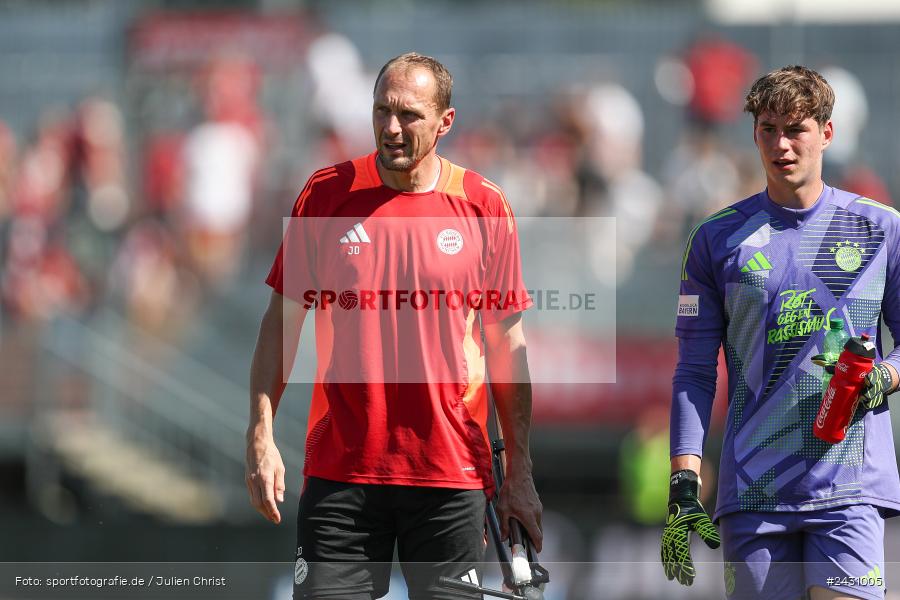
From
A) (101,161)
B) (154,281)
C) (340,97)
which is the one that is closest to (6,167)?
(101,161)

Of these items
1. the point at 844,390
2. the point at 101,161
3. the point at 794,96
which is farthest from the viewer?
the point at 101,161

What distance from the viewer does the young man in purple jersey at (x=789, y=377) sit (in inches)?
176

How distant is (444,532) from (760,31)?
1162 centimetres

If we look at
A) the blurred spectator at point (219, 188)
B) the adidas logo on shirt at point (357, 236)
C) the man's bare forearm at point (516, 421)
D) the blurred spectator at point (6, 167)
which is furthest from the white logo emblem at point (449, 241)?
the blurred spectator at point (6, 167)

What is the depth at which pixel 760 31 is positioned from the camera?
1508cm

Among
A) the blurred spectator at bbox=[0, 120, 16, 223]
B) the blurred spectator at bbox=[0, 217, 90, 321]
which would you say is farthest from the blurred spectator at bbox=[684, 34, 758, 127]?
Result: the blurred spectator at bbox=[0, 120, 16, 223]

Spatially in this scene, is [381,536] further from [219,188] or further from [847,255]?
[219,188]

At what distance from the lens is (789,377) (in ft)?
14.9

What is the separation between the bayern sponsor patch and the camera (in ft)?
15.3

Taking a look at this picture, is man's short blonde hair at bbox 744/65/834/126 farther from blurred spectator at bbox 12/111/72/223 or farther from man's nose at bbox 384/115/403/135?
blurred spectator at bbox 12/111/72/223

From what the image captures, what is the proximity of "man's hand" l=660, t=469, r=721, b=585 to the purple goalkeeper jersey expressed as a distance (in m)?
0.13

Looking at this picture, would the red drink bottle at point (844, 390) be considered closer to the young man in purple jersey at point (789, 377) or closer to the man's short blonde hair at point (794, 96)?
the young man in purple jersey at point (789, 377)

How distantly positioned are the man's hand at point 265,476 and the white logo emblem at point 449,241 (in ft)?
2.86

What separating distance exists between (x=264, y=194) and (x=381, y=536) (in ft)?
30.6
